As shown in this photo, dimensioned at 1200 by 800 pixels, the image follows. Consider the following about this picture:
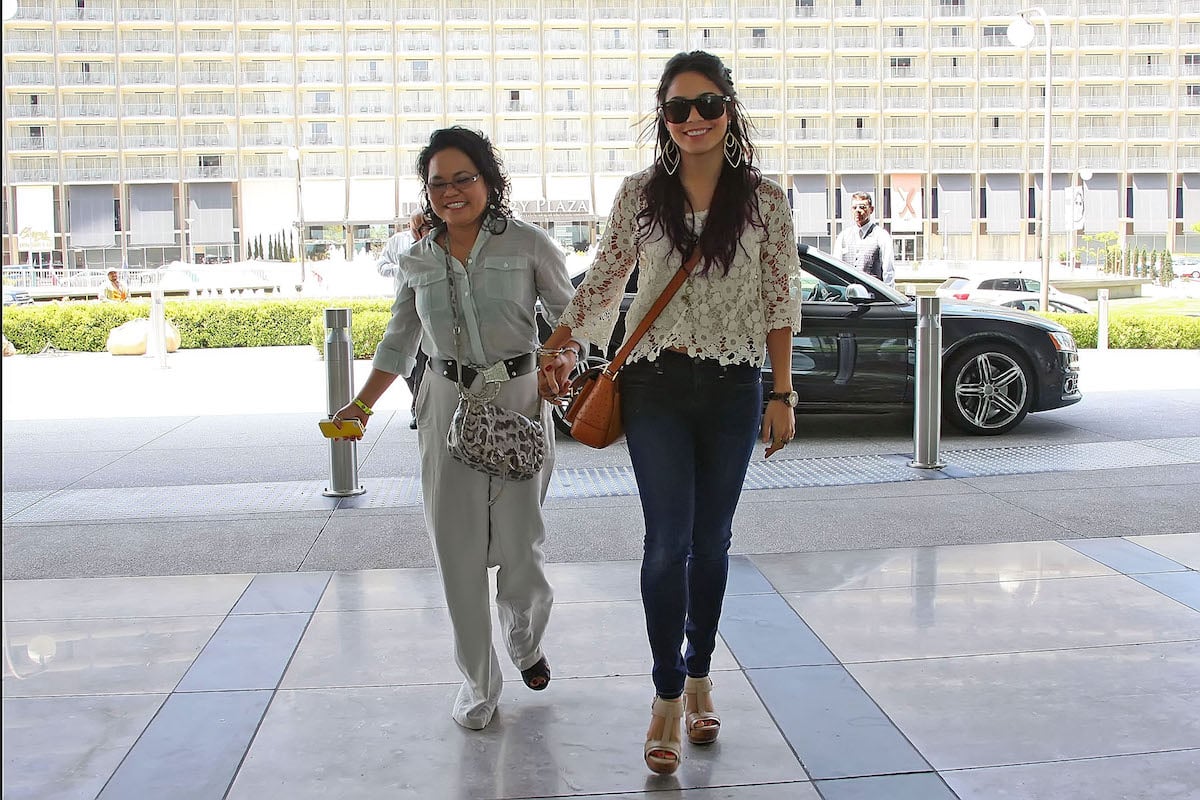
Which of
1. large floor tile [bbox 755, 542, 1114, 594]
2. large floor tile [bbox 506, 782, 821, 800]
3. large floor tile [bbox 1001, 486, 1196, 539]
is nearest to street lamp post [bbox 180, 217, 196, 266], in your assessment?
large floor tile [bbox 1001, 486, 1196, 539]

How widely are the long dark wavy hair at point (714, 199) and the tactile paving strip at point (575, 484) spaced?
13.1 feet

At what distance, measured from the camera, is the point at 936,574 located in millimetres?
5008

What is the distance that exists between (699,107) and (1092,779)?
1968 mm

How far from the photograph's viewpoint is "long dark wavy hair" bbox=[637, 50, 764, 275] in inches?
119

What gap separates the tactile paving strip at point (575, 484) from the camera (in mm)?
6742

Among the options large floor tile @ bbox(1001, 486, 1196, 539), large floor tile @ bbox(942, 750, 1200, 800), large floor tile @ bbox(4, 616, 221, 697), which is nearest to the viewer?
large floor tile @ bbox(942, 750, 1200, 800)

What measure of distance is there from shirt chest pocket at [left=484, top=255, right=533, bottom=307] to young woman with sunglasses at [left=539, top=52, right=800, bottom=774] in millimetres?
284

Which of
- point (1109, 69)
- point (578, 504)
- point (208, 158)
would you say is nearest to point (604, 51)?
point (208, 158)

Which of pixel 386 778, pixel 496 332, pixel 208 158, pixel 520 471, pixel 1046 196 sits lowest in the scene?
pixel 386 778

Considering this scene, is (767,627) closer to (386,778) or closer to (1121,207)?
(386,778)

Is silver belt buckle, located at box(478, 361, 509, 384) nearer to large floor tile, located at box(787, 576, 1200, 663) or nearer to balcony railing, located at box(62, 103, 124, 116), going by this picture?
large floor tile, located at box(787, 576, 1200, 663)

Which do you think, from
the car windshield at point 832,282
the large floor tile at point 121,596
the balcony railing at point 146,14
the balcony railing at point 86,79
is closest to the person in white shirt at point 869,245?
the car windshield at point 832,282

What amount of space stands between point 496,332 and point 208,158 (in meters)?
78.4

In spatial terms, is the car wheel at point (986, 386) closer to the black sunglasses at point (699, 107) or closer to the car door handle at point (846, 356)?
the car door handle at point (846, 356)
